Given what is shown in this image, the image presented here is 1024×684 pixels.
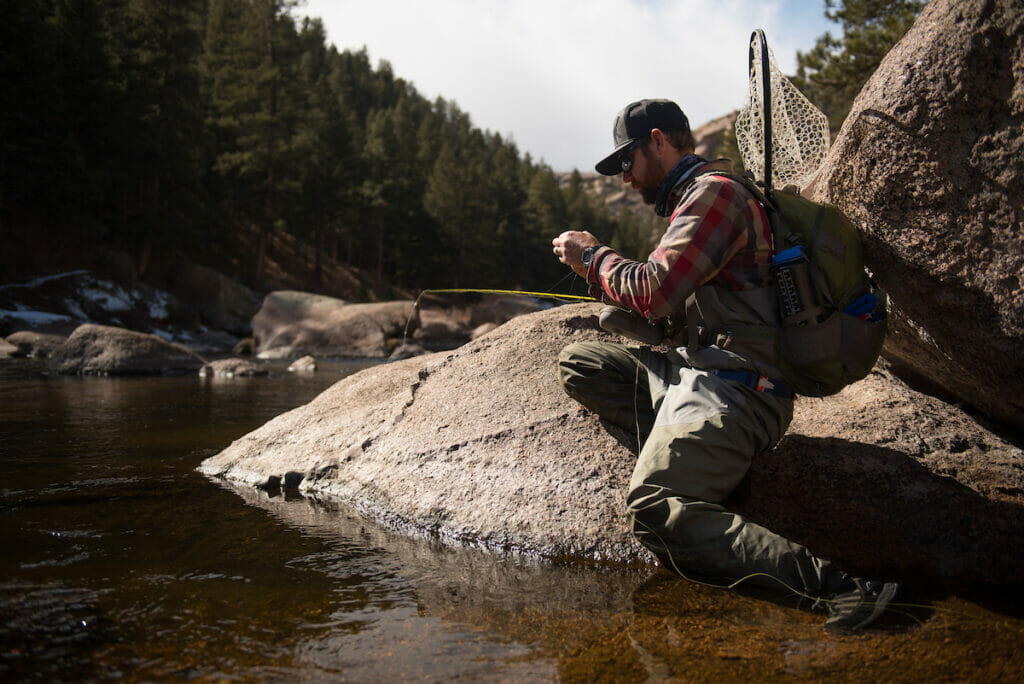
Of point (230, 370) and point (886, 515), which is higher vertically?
point (230, 370)

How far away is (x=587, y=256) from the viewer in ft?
11.2

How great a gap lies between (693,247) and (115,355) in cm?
1417

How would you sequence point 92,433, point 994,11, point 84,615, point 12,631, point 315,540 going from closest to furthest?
point 12,631, point 84,615, point 994,11, point 315,540, point 92,433

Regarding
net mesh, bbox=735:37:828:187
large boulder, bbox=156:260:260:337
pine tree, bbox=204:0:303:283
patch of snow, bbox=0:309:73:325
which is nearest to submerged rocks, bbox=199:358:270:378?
patch of snow, bbox=0:309:73:325

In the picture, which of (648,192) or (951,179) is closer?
(951,179)

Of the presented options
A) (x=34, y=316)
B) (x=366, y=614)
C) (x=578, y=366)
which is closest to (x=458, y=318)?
(x=34, y=316)

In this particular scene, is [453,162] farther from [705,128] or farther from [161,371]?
[705,128]

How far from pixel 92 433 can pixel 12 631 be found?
5006mm

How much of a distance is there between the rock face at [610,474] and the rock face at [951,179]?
0.54m

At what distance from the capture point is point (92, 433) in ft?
22.3

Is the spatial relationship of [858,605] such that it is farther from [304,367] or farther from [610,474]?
[304,367]

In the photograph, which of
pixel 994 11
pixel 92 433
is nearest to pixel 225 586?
pixel 994 11

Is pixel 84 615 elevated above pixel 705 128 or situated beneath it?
situated beneath

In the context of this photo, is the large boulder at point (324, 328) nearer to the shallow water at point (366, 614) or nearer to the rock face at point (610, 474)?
the rock face at point (610, 474)
